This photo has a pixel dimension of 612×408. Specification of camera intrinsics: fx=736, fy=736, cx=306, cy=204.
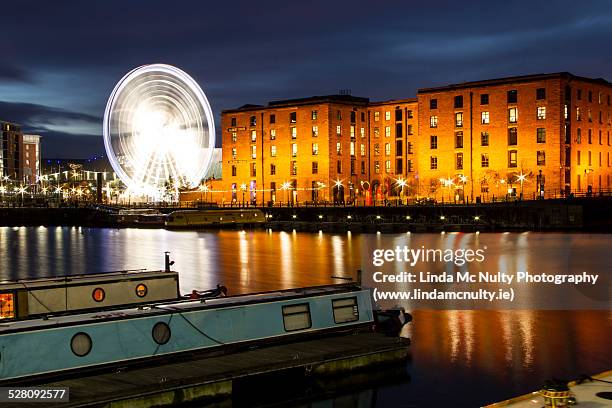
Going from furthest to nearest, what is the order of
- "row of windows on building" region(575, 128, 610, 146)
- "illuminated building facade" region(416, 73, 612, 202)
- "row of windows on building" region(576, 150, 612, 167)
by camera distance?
"row of windows on building" region(575, 128, 610, 146)
"row of windows on building" region(576, 150, 612, 167)
"illuminated building facade" region(416, 73, 612, 202)

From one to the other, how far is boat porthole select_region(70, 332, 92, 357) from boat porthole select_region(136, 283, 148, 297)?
6229 millimetres

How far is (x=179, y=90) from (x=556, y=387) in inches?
3271

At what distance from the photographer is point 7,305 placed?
2253cm

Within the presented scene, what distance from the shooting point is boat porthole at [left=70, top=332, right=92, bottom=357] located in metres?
17.9

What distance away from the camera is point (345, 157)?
371 ft

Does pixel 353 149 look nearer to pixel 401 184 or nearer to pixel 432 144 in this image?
pixel 401 184

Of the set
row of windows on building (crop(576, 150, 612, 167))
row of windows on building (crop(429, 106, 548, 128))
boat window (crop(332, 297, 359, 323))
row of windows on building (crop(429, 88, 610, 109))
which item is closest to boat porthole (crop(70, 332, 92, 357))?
boat window (crop(332, 297, 359, 323))

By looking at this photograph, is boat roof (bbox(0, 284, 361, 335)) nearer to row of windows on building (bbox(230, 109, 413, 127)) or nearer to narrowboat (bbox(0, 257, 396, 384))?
narrowboat (bbox(0, 257, 396, 384))

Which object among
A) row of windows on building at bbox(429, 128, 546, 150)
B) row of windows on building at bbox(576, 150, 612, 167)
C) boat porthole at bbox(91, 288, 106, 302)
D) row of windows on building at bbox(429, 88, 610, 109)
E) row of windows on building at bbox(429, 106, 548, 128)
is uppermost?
row of windows on building at bbox(429, 88, 610, 109)

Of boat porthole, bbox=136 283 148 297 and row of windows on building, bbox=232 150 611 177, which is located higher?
row of windows on building, bbox=232 150 611 177

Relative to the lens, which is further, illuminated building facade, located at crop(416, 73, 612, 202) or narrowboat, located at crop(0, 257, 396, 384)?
illuminated building facade, located at crop(416, 73, 612, 202)

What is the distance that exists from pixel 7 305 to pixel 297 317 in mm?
8923

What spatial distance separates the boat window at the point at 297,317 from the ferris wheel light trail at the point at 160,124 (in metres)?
68.1

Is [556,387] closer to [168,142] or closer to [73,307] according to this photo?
[73,307]
